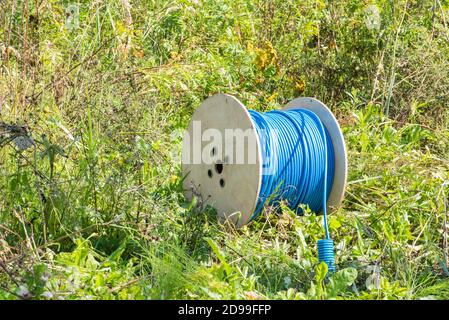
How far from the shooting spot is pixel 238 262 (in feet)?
15.8

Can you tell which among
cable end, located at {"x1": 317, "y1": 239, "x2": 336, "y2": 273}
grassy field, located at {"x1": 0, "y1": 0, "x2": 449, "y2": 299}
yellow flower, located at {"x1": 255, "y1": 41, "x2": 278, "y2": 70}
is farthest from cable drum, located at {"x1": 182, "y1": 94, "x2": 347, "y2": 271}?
yellow flower, located at {"x1": 255, "y1": 41, "x2": 278, "y2": 70}

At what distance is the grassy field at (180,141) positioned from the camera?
4480 millimetres

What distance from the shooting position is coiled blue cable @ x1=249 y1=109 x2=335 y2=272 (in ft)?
17.3

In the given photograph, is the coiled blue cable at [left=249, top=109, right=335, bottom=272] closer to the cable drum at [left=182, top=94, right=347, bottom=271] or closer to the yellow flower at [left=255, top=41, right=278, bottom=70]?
the cable drum at [left=182, top=94, right=347, bottom=271]

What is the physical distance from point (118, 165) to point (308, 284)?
1639 mm

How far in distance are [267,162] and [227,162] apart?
311 millimetres

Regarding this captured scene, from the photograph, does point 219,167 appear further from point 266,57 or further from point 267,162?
point 266,57

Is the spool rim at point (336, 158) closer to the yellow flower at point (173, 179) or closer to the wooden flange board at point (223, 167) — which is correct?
the wooden flange board at point (223, 167)

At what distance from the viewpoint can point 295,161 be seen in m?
5.36

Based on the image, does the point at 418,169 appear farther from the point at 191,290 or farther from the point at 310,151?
the point at 191,290

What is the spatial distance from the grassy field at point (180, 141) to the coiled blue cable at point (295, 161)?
0.15 m

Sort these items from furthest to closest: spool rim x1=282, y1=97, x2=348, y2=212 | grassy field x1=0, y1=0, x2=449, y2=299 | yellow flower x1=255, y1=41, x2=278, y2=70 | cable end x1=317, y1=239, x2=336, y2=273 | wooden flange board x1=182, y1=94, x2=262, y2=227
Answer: yellow flower x1=255, y1=41, x2=278, y2=70, spool rim x1=282, y1=97, x2=348, y2=212, wooden flange board x1=182, y1=94, x2=262, y2=227, cable end x1=317, y1=239, x2=336, y2=273, grassy field x1=0, y1=0, x2=449, y2=299

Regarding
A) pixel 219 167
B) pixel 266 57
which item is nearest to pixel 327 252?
pixel 219 167

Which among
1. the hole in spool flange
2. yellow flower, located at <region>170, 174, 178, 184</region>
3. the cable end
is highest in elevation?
the hole in spool flange
